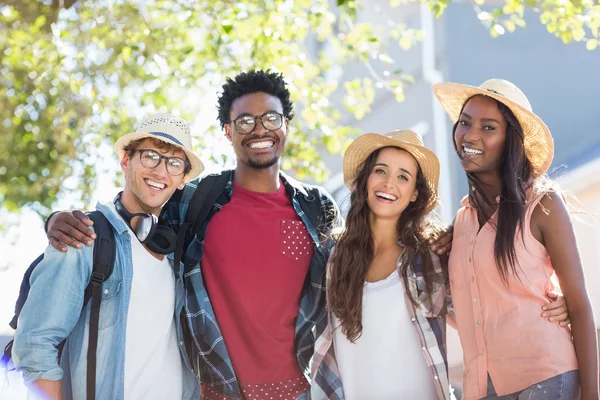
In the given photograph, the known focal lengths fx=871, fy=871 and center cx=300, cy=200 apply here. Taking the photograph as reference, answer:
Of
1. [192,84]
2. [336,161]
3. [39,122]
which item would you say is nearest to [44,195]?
[39,122]

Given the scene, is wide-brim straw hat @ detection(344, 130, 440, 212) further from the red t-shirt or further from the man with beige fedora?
the man with beige fedora

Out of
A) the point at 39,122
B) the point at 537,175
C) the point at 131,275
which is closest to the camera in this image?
the point at 131,275

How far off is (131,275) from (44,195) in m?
7.78

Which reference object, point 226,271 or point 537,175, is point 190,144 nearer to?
point 226,271

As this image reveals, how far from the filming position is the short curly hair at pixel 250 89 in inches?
224

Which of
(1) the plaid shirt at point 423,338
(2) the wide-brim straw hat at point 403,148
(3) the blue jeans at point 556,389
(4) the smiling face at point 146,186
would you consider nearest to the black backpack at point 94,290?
(4) the smiling face at point 146,186

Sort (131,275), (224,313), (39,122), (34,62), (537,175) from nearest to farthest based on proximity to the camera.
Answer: (131,275) < (537,175) < (224,313) < (34,62) < (39,122)

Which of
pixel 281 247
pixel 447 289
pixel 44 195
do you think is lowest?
pixel 447 289

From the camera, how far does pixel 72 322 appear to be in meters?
4.16

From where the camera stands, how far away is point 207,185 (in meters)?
5.42

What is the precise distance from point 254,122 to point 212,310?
1.23m

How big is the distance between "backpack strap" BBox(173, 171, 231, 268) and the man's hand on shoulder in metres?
0.83

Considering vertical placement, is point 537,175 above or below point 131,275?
above

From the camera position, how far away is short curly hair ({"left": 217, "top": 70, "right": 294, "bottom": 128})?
18.6ft
